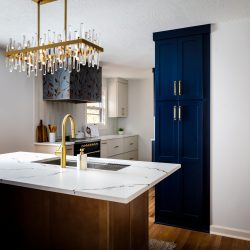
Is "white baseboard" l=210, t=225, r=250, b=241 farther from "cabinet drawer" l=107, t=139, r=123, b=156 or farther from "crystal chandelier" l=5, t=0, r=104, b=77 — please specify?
"cabinet drawer" l=107, t=139, r=123, b=156

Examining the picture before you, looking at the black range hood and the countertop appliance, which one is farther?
the countertop appliance

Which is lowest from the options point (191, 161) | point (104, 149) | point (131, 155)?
point (131, 155)

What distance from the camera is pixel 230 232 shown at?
3064 millimetres

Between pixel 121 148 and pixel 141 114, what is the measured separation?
1326mm

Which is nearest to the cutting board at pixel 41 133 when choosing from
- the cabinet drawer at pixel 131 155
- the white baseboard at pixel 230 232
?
the cabinet drawer at pixel 131 155

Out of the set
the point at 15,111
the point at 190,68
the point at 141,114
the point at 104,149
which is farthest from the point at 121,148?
the point at 190,68

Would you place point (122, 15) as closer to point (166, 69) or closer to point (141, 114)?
point (166, 69)

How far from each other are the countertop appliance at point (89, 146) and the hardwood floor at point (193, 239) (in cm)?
194

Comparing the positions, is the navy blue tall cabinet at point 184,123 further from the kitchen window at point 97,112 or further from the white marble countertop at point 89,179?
the kitchen window at point 97,112

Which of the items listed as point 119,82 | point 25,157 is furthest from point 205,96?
point 119,82

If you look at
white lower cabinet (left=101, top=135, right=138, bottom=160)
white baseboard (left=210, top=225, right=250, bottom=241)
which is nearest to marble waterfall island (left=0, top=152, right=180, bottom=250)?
white baseboard (left=210, top=225, right=250, bottom=241)

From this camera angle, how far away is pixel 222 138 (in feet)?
10.3

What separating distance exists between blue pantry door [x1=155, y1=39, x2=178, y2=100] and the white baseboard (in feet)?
5.32

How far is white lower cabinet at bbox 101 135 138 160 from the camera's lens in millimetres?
5672
